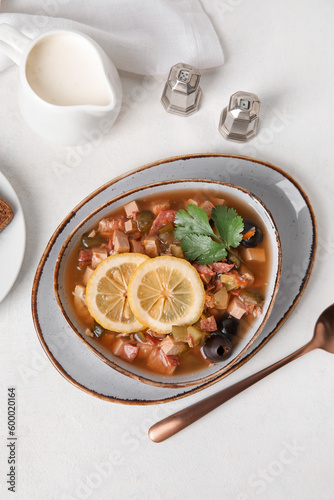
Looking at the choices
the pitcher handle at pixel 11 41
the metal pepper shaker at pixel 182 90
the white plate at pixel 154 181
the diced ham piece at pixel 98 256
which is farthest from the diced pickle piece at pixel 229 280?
the pitcher handle at pixel 11 41

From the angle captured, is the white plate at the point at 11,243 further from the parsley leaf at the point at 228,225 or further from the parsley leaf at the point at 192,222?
the parsley leaf at the point at 228,225

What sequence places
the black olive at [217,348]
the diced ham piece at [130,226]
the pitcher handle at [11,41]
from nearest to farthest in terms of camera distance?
the pitcher handle at [11,41]
the black olive at [217,348]
the diced ham piece at [130,226]

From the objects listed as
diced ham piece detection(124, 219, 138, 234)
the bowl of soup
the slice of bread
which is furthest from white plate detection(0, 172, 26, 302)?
diced ham piece detection(124, 219, 138, 234)

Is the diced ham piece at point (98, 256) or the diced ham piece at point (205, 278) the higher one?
the diced ham piece at point (205, 278)

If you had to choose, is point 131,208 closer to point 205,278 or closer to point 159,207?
point 159,207

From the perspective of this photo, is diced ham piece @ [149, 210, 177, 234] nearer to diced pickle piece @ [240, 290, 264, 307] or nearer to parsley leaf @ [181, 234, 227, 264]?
parsley leaf @ [181, 234, 227, 264]

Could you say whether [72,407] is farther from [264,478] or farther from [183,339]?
[264,478]
